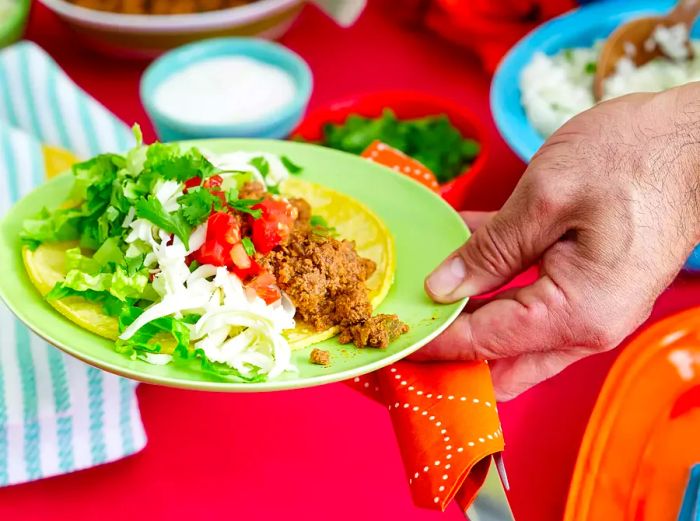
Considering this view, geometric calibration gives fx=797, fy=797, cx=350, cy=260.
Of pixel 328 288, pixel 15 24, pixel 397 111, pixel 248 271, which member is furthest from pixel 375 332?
pixel 15 24

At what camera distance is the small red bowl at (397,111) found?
2529mm

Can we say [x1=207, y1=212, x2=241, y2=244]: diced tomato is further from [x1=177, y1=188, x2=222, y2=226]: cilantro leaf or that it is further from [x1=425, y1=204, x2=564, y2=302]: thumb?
[x1=425, y1=204, x2=564, y2=302]: thumb

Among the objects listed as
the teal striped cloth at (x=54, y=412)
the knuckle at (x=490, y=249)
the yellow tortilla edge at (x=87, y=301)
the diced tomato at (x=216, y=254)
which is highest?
the knuckle at (x=490, y=249)

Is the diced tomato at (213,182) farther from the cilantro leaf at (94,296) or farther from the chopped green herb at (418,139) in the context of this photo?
the chopped green herb at (418,139)

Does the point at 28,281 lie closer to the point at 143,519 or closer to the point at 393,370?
the point at 143,519

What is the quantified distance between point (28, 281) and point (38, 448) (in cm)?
39

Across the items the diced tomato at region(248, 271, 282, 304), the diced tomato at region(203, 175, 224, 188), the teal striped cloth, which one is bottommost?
the teal striped cloth

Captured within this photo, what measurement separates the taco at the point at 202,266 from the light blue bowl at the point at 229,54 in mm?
647

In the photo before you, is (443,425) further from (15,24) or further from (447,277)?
(15,24)

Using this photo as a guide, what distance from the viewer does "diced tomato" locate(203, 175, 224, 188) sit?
1.69m

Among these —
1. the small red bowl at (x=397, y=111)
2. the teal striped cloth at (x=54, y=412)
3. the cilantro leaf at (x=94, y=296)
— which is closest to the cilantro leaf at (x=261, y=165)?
the cilantro leaf at (x=94, y=296)

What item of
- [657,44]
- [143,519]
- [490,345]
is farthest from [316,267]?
[657,44]

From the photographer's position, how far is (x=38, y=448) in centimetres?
176

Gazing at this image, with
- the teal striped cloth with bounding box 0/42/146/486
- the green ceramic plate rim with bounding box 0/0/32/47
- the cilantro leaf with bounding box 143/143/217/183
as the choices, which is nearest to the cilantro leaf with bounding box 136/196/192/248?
the cilantro leaf with bounding box 143/143/217/183
